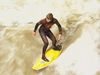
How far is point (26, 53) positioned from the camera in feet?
40.9

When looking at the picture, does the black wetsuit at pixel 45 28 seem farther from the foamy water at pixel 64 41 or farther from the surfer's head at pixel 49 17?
the foamy water at pixel 64 41

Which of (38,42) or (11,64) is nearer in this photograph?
(11,64)

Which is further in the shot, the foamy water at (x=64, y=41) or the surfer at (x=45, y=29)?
the surfer at (x=45, y=29)

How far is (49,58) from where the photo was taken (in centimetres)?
1198

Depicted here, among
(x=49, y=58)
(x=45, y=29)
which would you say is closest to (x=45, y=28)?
(x=45, y=29)

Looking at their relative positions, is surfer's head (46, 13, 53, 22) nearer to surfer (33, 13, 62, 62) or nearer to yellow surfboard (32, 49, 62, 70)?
surfer (33, 13, 62, 62)

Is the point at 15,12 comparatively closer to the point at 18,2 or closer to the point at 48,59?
the point at 18,2

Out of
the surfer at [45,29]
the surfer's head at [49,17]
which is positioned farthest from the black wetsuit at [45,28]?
the surfer's head at [49,17]

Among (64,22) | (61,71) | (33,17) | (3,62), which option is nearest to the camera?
(61,71)

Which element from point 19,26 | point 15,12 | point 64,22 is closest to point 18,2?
point 15,12

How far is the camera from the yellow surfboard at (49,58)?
1171 centimetres

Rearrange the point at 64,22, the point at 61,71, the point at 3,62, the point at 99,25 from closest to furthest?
1. the point at 61,71
2. the point at 3,62
3. the point at 99,25
4. the point at 64,22

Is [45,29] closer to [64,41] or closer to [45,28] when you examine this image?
[45,28]

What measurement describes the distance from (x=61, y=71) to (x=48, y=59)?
0.78m
